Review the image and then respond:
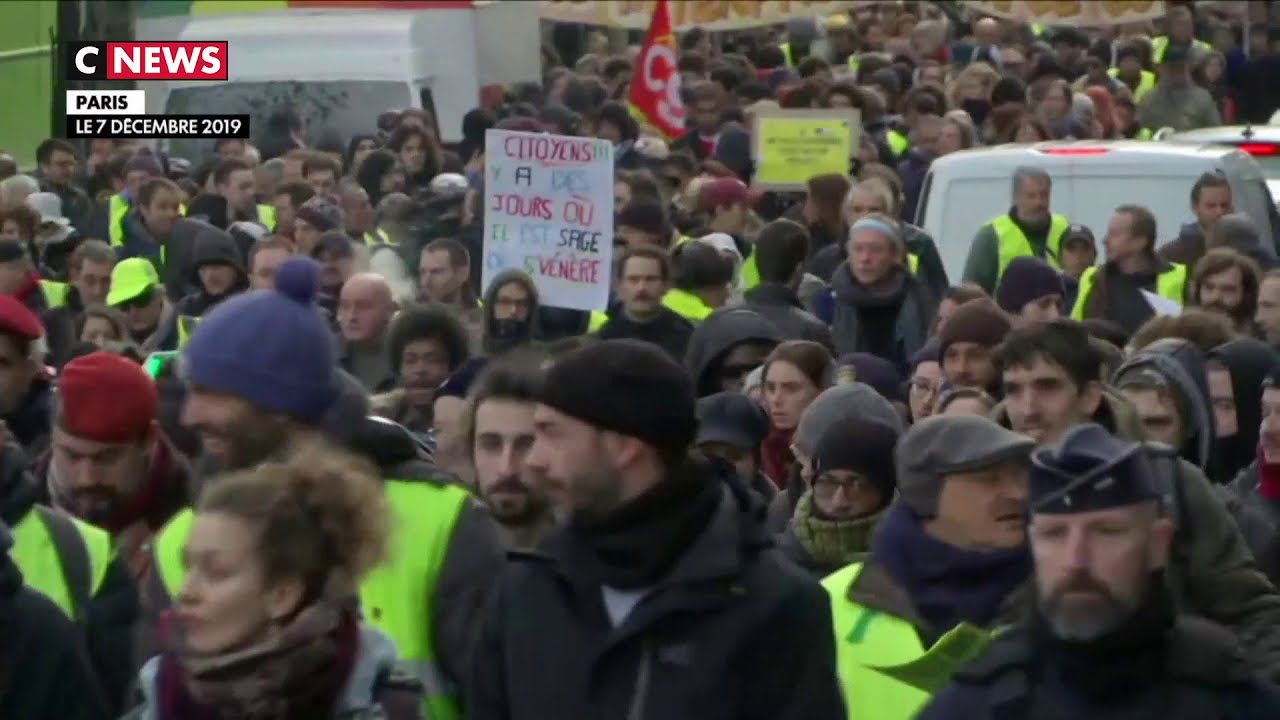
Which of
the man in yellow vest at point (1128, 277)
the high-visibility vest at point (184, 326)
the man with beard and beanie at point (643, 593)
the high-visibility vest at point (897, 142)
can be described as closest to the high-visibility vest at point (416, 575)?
the man with beard and beanie at point (643, 593)

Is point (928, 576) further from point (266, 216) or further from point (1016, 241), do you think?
point (266, 216)

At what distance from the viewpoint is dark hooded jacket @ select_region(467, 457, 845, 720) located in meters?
4.76

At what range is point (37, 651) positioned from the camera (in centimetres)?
492

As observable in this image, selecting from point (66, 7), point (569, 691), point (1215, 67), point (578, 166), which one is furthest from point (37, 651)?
point (1215, 67)

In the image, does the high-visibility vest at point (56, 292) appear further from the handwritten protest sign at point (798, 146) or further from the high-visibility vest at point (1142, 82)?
the high-visibility vest at point (1142, 82)

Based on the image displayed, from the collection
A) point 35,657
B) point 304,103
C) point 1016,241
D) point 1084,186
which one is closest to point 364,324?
point 1016,241

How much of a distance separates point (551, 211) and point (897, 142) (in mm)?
8519

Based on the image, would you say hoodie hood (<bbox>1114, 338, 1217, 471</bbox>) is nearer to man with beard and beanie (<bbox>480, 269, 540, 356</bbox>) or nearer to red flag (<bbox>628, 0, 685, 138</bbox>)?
man with beard and beanie (<bbox>480, 269, 540, 356</bbox>)

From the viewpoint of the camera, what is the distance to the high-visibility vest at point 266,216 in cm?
1725

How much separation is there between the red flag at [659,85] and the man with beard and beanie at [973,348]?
13009mm

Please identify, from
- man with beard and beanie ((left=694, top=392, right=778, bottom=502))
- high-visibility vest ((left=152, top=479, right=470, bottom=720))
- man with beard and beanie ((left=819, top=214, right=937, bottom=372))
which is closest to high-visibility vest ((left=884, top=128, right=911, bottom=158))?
man with beard and beanie ((left=819, top=214, right=937, bottom=372))

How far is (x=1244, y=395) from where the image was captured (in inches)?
375

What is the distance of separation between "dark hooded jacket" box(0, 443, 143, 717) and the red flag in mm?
17061

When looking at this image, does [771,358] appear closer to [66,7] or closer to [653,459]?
[653,459]
